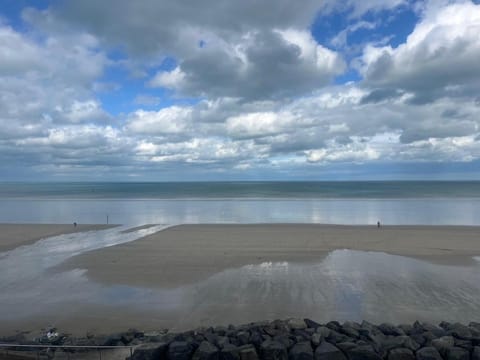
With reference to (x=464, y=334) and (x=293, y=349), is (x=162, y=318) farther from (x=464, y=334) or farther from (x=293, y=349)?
(x=464, y=334)

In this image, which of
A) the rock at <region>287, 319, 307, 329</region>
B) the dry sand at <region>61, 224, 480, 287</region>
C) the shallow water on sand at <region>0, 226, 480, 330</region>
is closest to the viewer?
the rock at <region>287, 319, 307, 329</region>

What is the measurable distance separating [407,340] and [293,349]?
7.47ft

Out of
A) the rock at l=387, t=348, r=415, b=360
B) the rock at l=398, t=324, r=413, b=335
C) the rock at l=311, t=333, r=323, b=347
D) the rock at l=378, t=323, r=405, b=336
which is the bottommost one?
the rock at l=398, t=324, r=413, b=335

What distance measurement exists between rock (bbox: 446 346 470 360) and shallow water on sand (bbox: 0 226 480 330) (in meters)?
2.78

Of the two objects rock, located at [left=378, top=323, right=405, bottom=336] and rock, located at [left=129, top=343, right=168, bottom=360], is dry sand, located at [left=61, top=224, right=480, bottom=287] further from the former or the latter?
rock, located at [left=378, top=323, right=405, bottom=336]

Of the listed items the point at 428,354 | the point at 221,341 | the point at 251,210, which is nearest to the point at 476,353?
the point at 428,354

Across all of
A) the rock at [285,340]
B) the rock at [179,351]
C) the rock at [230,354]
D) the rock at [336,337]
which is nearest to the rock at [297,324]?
the rock at [336,337]

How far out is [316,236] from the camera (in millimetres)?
21703

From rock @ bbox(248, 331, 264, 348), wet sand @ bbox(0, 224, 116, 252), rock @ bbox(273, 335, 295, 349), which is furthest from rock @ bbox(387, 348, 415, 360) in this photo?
wet sand @ bbox(0, 224, 116, 252)

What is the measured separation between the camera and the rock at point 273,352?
6.12 metres

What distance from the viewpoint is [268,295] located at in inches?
433

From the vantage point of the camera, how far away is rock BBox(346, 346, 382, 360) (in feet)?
20.0

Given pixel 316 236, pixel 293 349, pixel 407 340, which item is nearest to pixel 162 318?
pixel 293 349

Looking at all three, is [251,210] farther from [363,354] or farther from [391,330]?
[363,354]
